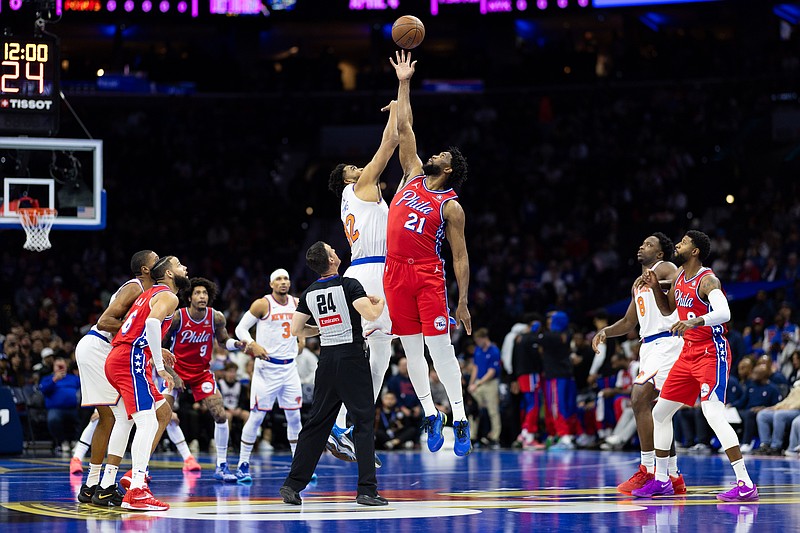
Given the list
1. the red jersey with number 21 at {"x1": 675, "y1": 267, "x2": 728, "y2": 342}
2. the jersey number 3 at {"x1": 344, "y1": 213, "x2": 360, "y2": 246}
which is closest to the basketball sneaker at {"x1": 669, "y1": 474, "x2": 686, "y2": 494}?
the red jersey with number 21 at {"x1": 675, "y1": 267, "x2": 728, "y2": 342}

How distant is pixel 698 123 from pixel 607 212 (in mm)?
4367

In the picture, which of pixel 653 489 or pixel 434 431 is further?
pixel 653 489

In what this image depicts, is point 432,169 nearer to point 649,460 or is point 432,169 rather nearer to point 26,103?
point 649,460

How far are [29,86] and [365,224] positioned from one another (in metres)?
7.46

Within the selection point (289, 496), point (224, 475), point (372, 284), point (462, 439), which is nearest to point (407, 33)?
point (372, 284)

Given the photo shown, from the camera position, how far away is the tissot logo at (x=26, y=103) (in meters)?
15.3

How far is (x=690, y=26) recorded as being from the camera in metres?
35.9

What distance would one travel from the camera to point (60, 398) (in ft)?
60.4

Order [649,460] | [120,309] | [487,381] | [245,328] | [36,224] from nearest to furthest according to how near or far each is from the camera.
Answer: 1. [120,309]
2. [649,460]
3. [245,328]
4. [36,224]
5. [487,381]

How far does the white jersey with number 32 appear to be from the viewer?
1007 centimetres

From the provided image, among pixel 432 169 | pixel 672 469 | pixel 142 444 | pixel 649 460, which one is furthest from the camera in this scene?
pixel 649 460

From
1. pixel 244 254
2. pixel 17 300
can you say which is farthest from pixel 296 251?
pixel 17 300

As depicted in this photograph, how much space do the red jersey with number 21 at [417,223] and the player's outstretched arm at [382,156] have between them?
1.09ft

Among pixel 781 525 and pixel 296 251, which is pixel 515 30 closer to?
pixel 296 251
